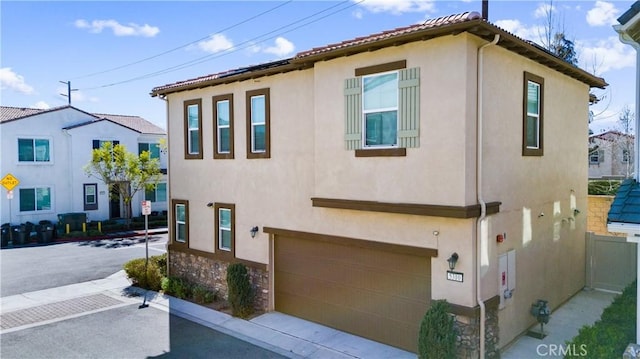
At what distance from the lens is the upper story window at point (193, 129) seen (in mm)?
14070

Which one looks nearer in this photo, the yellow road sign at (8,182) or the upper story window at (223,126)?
the upper story window at (223,126)

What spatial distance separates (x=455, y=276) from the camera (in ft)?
27.0

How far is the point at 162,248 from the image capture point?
71.3 feet

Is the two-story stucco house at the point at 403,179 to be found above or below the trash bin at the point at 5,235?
above

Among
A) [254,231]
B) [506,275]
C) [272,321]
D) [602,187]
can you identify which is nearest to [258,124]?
[254,231]

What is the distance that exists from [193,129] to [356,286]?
314 inches

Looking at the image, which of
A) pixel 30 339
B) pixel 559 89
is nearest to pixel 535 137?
pixel 559 89

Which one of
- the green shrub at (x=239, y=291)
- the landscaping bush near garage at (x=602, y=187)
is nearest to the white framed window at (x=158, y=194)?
the green shrub at (x=239, y=291)

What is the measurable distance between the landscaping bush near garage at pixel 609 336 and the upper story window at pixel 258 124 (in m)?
8.32

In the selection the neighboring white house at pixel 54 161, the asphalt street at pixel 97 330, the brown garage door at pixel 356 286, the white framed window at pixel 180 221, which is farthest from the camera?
the neighboring white house at pixel 54 161

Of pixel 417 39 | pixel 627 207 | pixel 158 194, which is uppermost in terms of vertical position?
pixel 417 39

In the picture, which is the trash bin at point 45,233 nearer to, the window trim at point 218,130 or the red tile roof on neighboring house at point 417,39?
the window trim at point 218,130

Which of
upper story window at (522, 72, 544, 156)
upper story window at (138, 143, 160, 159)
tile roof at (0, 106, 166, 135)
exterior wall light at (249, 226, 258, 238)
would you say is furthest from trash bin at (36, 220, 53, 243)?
upper story window at (522, 72, 544, 156)

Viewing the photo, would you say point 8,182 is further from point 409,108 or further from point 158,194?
point 409,108
